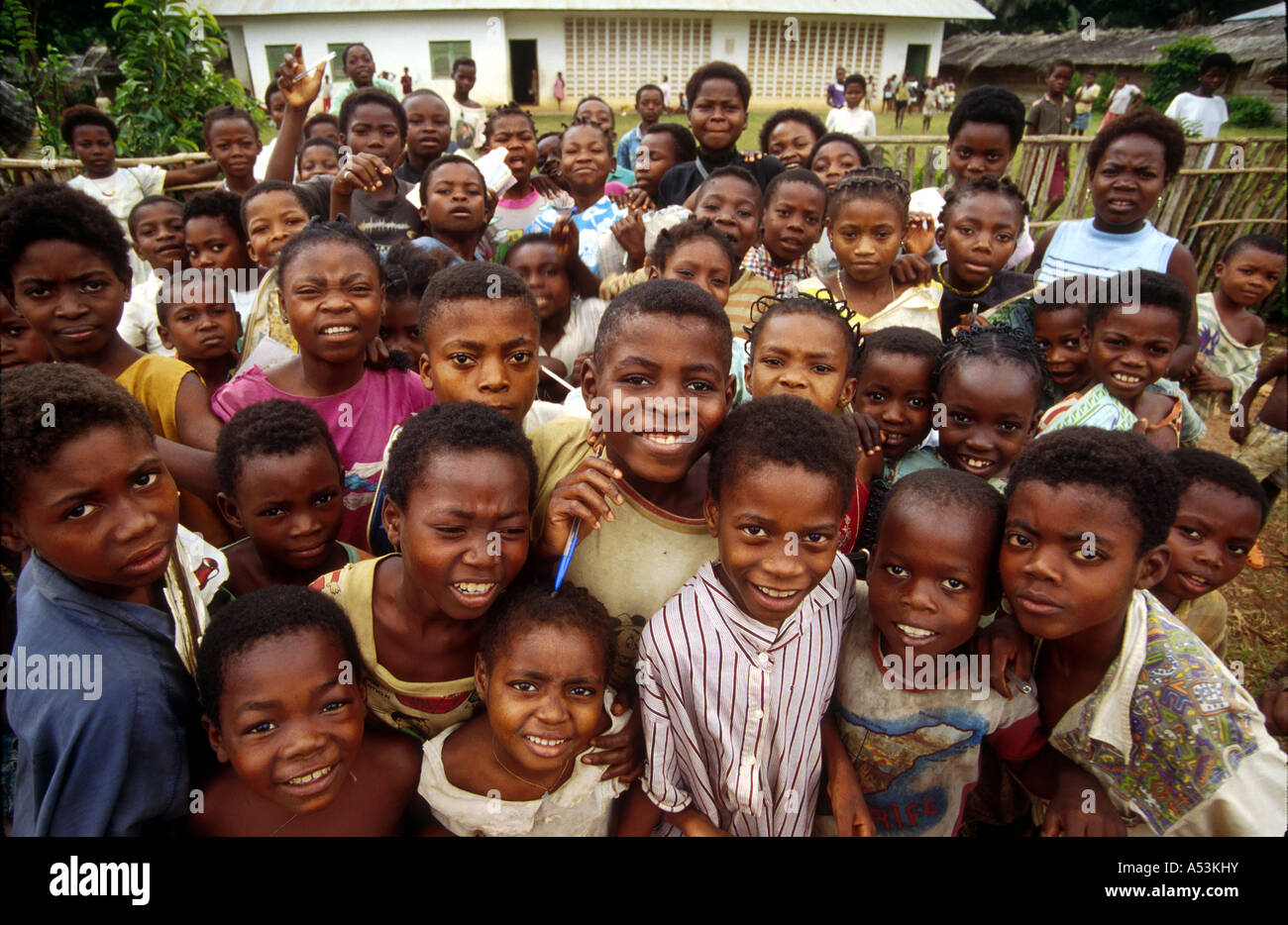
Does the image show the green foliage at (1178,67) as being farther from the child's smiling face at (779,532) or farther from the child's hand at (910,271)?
the child's smiling face at (779,532)

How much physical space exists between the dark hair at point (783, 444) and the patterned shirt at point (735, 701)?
0.95ft

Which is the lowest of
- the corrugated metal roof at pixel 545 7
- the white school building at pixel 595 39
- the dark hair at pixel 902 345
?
the dark hair at pixel 902 345

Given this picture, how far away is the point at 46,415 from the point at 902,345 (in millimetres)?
2420

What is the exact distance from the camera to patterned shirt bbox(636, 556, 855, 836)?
180 centimetres

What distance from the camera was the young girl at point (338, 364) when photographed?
2.51 metres

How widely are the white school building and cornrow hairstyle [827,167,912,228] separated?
2114 cm

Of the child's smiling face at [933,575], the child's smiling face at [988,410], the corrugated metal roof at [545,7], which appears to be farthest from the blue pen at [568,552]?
the corrugated metal roof at [545,7]

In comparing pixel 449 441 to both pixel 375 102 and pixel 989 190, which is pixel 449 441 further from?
pixel 375 102

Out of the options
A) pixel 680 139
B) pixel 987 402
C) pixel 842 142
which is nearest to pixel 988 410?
pixel 987 402

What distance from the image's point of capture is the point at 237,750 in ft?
A: 5.36

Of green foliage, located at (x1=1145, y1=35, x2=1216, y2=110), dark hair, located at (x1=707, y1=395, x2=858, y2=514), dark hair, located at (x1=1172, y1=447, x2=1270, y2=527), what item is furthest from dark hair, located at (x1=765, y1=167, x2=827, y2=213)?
green foliage, located at (x1=1145, y1=35, x2=1216, y2=110)

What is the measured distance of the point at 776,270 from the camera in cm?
359
